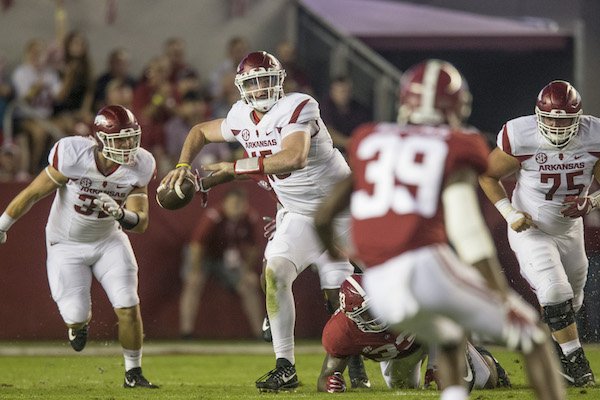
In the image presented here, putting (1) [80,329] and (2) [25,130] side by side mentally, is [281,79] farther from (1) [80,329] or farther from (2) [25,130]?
(2) [25,130]

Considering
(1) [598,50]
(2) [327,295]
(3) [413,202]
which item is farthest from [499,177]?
(1) [598,50]

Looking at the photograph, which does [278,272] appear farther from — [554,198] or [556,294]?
[554,198]

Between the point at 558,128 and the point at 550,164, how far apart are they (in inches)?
11.5

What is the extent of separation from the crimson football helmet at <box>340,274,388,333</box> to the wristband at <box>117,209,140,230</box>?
1516 mm

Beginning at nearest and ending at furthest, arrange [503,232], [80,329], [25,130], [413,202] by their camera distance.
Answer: [413,202] → [80,329] → [503,232] → [25,130]

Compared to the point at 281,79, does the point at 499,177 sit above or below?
below

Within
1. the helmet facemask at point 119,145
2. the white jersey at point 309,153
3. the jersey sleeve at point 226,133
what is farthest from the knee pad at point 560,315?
the helmet facemask at point 119,145

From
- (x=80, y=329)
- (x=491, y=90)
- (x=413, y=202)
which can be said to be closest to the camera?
(x=413, y=202)

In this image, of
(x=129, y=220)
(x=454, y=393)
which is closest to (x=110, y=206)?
(x=129, y=220)

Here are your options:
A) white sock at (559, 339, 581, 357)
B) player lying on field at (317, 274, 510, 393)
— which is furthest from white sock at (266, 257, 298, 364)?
white sock at (559, 339, 581, 357)

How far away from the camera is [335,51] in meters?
13.5

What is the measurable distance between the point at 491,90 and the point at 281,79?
8.00 metres

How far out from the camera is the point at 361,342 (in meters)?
6.98

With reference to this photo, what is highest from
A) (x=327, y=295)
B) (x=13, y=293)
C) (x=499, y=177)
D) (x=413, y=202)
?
(x=413, y=202)
